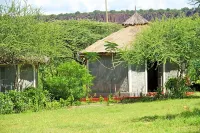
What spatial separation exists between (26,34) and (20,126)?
6.34m

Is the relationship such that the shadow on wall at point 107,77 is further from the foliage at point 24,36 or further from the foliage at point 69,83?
the foliage at point 24,36

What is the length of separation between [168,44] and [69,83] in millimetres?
5491

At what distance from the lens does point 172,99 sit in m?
23.8

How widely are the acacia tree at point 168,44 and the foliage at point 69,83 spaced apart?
8.64 feet

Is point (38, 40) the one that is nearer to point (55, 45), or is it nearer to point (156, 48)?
point (55, 45)

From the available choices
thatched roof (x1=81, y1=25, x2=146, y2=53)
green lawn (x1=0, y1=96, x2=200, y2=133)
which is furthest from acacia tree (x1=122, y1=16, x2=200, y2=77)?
green lawn (x1=0, y1=96, x2=200, y2=133)

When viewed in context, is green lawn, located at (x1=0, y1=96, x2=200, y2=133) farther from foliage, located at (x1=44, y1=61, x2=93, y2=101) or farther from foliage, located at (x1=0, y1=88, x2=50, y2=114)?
foliage, located at (x1=44, y1=61, x2=93, y2=101)

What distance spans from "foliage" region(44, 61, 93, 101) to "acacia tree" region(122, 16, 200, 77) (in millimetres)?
2633

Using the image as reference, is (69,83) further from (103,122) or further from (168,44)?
(103,122)

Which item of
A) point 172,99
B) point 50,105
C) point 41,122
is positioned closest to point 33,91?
point 50,105

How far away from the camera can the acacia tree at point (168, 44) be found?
2236 centimetres

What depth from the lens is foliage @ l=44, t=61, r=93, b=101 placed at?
76.3 ft

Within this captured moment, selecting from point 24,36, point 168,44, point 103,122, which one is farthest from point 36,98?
A: point 168,44

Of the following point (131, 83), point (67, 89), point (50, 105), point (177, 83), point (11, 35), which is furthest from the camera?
point (131, 83)
